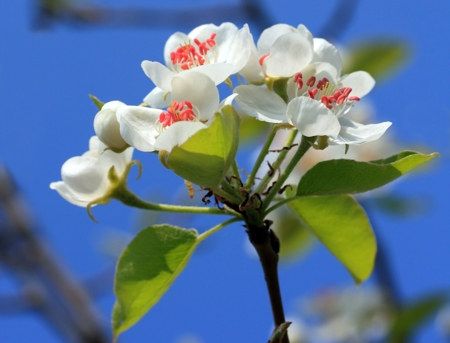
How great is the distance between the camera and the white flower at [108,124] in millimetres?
794

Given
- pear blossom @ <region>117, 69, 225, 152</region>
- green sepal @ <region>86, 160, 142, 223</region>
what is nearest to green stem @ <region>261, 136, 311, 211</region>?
pear blossom @ <region>117, 69, 225, 152</region>

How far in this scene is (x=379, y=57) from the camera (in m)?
2.48

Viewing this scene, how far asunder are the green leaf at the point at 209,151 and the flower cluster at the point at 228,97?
15mm

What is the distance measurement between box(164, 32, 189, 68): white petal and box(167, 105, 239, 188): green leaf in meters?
0.31

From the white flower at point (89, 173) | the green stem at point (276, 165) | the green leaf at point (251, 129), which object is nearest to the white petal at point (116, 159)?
the white flower at point (89, 173)

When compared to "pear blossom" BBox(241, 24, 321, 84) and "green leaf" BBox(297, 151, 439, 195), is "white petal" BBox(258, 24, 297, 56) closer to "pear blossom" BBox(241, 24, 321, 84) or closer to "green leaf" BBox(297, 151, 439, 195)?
"pear blossom" BBox(241, 24, 321, 84)

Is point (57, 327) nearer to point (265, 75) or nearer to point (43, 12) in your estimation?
point (43, 12)

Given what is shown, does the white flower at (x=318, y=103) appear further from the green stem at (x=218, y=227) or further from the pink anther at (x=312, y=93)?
the green stem at (x=218, y=227)

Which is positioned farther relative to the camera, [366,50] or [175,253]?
[366,50]

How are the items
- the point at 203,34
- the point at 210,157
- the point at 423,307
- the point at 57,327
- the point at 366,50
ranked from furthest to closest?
1. the point at 366,50
2. the point at 57,327
3. the point at 423,307
4. the point at 203,34
5. the point at 210,157

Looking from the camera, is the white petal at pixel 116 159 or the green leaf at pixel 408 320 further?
the green leaf at pixel 408 320

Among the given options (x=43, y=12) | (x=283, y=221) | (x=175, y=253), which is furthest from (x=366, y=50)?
(x=175, y=253)

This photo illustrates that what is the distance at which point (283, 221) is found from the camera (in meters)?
2.40

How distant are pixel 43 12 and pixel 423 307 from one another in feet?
6.23
